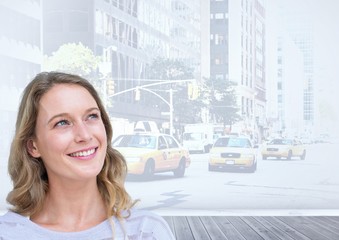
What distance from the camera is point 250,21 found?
741 centimetres

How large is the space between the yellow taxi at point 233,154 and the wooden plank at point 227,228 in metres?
0.95

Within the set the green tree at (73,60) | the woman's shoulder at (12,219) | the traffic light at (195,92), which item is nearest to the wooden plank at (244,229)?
the traffic light at (195,92)

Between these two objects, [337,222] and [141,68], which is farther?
[141,68]

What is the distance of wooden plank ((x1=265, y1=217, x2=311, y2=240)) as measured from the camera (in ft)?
16.1

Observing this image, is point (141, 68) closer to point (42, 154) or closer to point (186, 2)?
point (186, 2)

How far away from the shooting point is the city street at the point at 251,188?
6945mm

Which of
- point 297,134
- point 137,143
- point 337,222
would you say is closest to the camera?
point 337,222

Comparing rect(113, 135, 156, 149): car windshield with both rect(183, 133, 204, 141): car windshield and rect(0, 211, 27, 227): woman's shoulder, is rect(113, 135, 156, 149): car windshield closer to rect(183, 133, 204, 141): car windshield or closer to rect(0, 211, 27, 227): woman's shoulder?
rect(183, 133, 204, 141): car windshield

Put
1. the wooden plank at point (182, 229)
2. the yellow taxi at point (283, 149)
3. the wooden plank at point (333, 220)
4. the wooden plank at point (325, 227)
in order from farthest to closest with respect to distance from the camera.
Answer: the yellow taxi at point (283, 149) → the wooden plank at point (333, 220) → the wooden plank at point (325, 227) → the wooden plank at point (182, 229)

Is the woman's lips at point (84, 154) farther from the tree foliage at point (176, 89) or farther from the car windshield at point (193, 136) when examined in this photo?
the car windshield at point (193, 136)

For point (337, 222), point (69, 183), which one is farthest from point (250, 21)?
point (69, 183)

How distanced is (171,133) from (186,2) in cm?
168

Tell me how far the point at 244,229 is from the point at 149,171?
1973 millimetres

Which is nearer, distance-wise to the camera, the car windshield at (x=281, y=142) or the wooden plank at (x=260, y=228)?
the wooden plank at (x=260, y=228)
